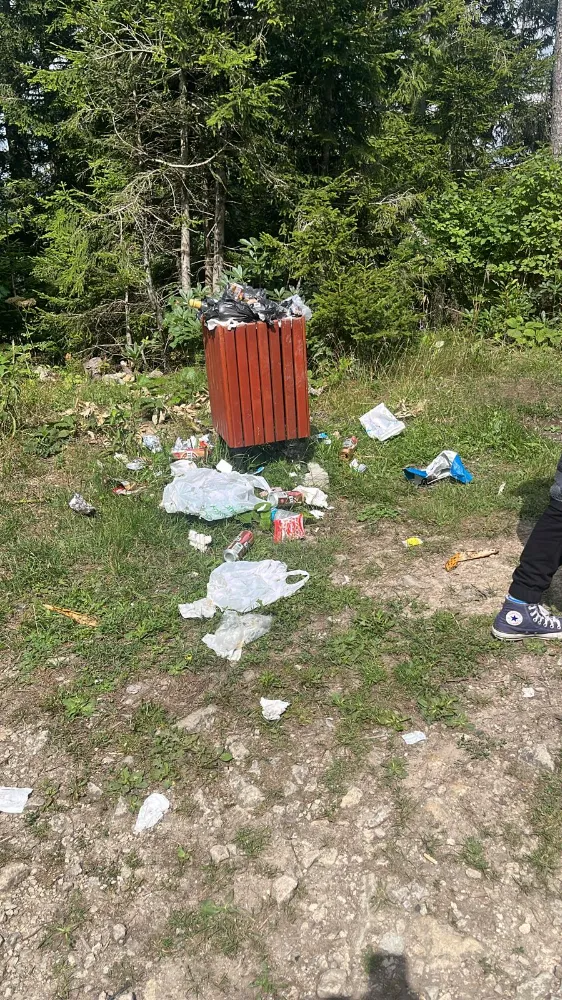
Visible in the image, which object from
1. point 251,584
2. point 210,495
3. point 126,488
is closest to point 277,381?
point 210,495

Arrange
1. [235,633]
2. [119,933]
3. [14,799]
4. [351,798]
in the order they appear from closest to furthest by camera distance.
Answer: [119,933]
[351,798]
[14,799]
[235,633]

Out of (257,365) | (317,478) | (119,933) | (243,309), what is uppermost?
(243,309)

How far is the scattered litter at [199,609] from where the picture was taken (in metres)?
3.60

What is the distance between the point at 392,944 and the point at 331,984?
0.66 feet

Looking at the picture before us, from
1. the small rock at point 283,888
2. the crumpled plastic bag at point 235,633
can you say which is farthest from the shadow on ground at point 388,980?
the crumpled plastic bag at point 235,633

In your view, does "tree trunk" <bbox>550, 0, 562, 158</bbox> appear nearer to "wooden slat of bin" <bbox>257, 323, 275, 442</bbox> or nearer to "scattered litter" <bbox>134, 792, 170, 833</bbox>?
"wooden slat of bin" <bbox>257, 323, 275, 442</bbox>

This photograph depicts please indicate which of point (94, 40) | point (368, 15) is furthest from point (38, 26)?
point (368, 15)

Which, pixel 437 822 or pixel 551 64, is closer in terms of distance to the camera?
pixel 437 822

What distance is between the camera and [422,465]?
5145mm

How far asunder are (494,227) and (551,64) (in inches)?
362

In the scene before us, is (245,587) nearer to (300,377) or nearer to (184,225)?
(300,377)

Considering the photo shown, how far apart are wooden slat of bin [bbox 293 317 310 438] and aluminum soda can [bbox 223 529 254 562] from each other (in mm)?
1111

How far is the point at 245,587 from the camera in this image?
12.2 ft

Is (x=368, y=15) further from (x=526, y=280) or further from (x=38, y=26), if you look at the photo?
(x=38, y=26)
